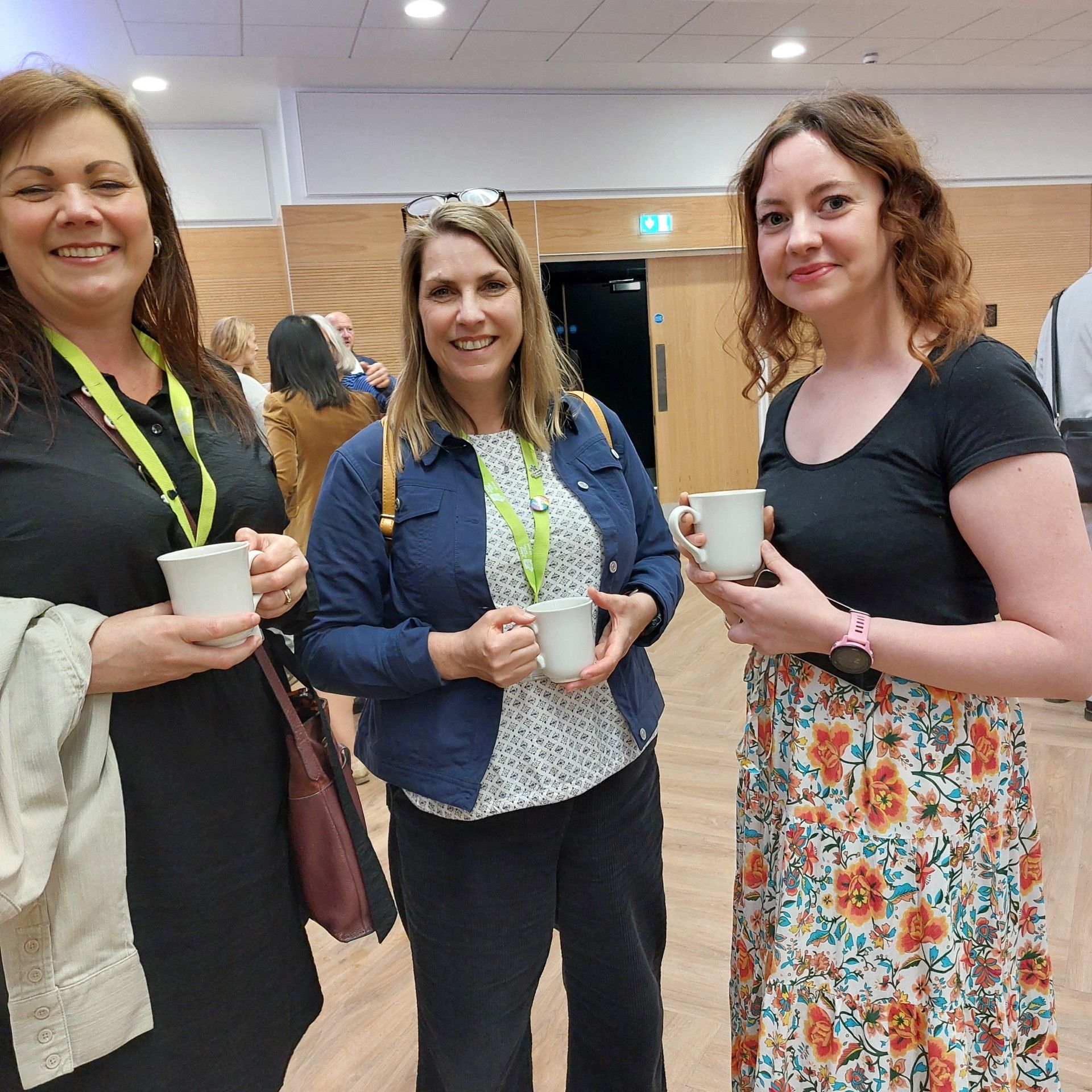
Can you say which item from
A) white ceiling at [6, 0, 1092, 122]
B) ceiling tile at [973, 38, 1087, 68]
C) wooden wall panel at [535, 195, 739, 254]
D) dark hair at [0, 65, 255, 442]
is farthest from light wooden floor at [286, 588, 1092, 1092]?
ceiling tile at [973, 38, 1087, 68]

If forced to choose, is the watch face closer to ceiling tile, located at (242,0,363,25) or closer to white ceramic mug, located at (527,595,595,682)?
white ceramic mug, located at (527,595,595,682)

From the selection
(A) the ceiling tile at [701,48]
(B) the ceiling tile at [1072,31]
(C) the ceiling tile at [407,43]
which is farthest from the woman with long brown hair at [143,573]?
(B) the ceiling tile at [1072,31]

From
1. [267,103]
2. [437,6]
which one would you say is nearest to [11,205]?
[437,6]

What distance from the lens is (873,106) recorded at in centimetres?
112

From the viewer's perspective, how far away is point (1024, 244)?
738 cm

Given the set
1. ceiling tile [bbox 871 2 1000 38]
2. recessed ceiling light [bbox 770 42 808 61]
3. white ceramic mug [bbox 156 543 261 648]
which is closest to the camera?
white ceramic mug [bbox 156 543 261 648]

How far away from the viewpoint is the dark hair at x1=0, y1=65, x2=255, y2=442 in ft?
3.13

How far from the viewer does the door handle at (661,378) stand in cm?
694

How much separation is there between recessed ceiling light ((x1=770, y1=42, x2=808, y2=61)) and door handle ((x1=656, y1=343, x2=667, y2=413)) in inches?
85.9

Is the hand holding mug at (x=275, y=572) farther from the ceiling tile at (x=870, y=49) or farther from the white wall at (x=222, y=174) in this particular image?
the ceiling tile at (x=870, y=49)

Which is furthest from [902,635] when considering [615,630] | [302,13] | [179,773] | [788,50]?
[788,50]

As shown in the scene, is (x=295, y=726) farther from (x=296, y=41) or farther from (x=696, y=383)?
(x=696, y=383)

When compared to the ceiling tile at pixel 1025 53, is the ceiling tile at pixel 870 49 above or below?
below

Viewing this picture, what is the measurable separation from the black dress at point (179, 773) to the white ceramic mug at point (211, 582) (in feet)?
0.29
